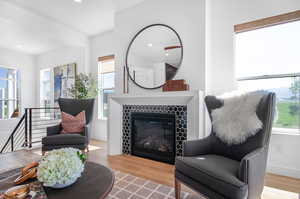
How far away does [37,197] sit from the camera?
97 centimetres

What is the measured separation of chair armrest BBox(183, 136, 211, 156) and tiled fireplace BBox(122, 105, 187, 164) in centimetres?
69

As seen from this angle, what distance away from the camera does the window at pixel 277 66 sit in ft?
7.08

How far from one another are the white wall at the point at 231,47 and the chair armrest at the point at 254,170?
1.06 metres

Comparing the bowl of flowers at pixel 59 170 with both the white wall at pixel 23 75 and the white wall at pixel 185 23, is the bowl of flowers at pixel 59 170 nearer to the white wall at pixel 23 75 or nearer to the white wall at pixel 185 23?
the white wall at pixel 185 23

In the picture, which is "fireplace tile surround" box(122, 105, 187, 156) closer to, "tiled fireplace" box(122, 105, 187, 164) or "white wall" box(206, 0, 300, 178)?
"tiled fireplace" box(122, 105, 187, 164)

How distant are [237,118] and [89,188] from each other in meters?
1.44

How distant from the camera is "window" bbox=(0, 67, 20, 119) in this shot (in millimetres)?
5254

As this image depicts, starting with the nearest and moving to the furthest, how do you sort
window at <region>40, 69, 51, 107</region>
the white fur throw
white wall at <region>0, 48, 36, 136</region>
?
the white fur throw, white wall at <region>0, 48, 36, 136</region>, window at <region>40, 69, 51, 107</region>

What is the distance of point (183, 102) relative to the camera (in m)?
2.51

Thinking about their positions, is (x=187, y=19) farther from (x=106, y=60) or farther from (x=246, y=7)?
(x=106, y=60)

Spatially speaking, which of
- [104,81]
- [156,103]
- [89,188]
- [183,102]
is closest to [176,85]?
[183,102]

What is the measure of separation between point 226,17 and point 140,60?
152 cm

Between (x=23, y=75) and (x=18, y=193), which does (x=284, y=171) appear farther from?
(x=23, y=75)

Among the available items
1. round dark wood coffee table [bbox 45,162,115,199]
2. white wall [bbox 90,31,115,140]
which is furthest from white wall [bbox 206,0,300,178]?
white wall [bbox 90,31,115,140]
